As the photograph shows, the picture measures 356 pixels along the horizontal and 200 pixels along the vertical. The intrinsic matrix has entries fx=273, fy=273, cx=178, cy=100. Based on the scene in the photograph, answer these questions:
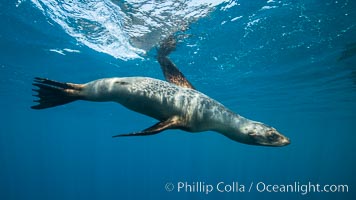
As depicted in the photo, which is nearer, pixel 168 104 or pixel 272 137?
pixel 272 137

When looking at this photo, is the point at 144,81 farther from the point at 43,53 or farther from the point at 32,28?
the point at 43,53

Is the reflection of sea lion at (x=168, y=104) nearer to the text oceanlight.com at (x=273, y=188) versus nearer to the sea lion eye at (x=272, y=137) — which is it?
the sea lion eye at (x=272, y=137)

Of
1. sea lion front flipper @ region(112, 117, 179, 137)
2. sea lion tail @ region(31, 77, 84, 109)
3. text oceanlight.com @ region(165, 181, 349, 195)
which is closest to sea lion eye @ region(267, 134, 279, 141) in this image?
sea lion front flipper @ region(112, 117, 179, 137)

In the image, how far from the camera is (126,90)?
178 inches

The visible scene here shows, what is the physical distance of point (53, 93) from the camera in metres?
4.68

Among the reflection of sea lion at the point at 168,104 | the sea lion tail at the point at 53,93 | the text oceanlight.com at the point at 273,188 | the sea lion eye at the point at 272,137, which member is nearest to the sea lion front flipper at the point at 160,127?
the reflection of sea lion at the point at 168,104

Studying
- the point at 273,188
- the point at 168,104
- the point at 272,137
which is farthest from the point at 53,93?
the point at 273,188

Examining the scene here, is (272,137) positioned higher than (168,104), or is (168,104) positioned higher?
(168,104)

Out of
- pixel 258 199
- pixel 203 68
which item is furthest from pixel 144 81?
pixel 258 199

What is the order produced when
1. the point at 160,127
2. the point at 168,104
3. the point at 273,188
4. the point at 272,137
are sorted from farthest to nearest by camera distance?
the point at 273,188
the point at 168,104
the point at 272,137
the point at 160,127

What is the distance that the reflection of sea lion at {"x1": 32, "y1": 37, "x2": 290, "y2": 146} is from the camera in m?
4.27

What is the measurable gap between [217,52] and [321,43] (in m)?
4.91

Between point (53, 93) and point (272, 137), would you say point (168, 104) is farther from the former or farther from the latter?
point (53, 93)

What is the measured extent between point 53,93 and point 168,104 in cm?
203
